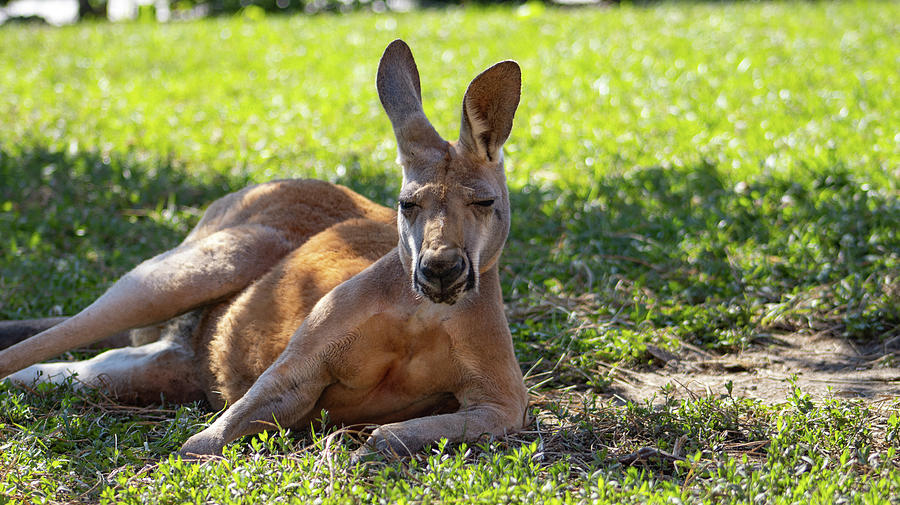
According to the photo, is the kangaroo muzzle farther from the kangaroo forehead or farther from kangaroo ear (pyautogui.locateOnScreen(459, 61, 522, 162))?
kangaroo ear (pyautogui.locateOnScreen(459, 61, 522, 162))

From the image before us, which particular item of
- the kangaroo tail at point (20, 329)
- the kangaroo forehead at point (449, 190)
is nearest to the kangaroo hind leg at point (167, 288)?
the kangaroo tail at point (20, 329)

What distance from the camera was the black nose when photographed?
9.70 feet

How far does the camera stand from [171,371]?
4.02 metres

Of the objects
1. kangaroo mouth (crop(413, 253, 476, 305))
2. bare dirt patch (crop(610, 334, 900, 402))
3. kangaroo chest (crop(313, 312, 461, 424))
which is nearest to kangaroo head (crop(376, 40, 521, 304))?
kangaroo mouth (crop(413, 253, 476, 305))

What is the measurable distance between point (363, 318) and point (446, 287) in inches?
19.6

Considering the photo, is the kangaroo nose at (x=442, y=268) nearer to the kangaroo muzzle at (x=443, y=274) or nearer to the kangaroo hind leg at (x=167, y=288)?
the kangaroo muzzle at (x=443, y=274)

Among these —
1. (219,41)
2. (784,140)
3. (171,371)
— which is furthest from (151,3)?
(171,371)

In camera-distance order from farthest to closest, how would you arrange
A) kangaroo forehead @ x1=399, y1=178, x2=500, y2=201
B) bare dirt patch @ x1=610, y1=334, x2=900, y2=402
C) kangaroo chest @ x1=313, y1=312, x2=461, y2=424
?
bare dirt patch @ x1=610, y1=334, x2=900, y2=402
kangaroo chest @ x1=313, y1=312, x2=461, y2=424
kangaroo forehead @ x1=399, y1=178, x2=500, y2=201

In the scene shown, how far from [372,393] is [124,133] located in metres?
5.23

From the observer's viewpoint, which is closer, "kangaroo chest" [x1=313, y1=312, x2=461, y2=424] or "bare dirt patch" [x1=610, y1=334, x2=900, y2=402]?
"kangaroo chest" [x1=313, y1=312, x2=461, y2=424]

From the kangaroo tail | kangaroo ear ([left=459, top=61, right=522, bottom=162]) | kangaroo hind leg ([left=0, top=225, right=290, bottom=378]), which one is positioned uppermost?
kangaroo ear ([left=459, top=61, right=522, bottom=162])

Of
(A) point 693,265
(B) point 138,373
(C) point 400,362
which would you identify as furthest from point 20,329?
(A) point 693,265

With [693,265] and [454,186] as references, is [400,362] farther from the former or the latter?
[693,265]

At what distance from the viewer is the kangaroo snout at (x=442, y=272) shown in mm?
2957
